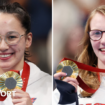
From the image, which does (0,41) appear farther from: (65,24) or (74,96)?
(74,96)

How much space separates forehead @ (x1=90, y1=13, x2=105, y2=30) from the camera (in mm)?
1451

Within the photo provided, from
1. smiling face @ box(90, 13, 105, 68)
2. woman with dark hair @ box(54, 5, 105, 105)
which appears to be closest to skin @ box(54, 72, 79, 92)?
woman with dark hair @ box(54, 5, 105, 105)

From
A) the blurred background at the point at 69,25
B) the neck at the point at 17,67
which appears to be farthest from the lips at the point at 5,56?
the blurred background at the point at 69,25

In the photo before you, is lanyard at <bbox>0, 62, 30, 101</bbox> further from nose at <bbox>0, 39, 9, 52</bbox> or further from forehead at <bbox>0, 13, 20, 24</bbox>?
forehead at <bbox>0, 13, 20, 24</bbox>

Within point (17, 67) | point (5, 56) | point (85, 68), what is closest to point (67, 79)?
point (85, 68)

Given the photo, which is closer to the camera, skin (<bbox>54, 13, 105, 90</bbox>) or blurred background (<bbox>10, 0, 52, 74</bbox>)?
skin (<bbox>54, 13, 105, 90</bbox>)

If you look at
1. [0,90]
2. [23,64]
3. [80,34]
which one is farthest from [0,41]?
[80,34]

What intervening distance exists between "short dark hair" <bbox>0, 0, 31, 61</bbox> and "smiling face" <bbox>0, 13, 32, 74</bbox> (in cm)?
3

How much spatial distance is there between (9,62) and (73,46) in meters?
0.61

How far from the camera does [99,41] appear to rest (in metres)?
1.45

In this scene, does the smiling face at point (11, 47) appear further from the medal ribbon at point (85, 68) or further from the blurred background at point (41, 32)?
the medal ribbon at point (85, 68)

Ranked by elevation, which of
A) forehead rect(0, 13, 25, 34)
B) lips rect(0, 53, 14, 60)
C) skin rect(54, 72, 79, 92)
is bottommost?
skin rect(54, 72, 79, 92)

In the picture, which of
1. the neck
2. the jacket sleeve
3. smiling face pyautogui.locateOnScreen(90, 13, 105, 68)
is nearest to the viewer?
the jacket sleeve

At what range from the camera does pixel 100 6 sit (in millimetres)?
1496
